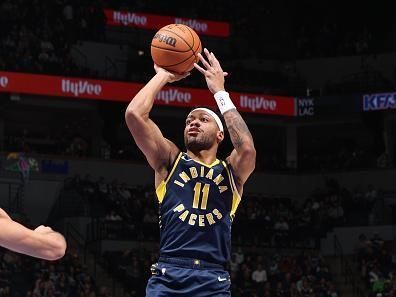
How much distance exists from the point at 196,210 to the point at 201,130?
606mm

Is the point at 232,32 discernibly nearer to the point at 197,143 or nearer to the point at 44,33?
the point at 44,33

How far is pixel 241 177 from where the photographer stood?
6.99m

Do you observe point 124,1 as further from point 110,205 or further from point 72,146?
point 110,205

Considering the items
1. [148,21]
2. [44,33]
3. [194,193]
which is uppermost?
[148,21]

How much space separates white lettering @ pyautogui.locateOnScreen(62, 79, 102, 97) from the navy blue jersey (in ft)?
66.6

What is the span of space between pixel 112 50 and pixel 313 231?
29.7 feet

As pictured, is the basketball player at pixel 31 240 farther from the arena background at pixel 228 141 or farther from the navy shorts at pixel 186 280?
the arena background at pixel 228 141

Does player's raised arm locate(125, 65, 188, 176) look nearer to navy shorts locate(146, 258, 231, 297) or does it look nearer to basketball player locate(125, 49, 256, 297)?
basketball player locate(125, 49, 256, 297)

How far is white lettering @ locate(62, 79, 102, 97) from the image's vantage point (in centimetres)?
2680

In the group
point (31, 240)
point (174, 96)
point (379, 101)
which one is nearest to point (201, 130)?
point (31, 240)

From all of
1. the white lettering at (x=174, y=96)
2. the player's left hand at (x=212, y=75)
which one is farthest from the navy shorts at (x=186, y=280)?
the white lettering at (x=174, y=96)

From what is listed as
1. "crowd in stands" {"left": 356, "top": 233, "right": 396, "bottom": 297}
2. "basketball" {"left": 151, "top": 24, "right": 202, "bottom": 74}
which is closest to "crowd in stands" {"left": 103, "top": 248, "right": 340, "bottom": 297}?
"crowd in stands" {"left": 356, "top": 233, "right": 396, "bottom": 297}

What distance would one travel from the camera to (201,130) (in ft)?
22.7

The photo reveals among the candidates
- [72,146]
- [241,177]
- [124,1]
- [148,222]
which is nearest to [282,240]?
[148,222]
